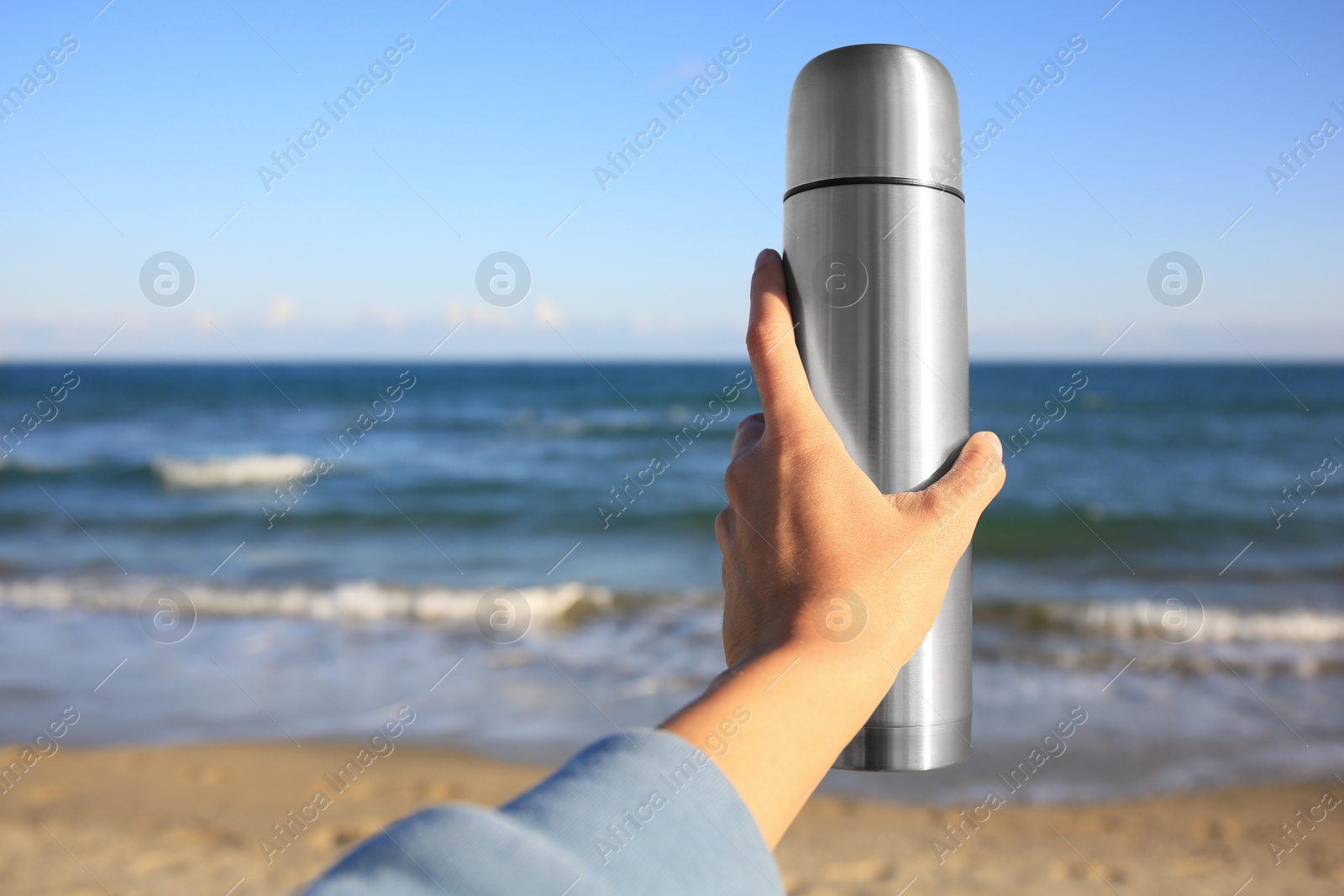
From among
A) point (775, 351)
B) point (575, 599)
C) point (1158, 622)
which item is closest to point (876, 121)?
point (775, 351)

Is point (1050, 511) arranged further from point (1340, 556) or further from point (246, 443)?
point (246, 443)

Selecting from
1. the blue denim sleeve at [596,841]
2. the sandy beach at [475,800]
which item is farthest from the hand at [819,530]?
the sandy beach at [475,800]

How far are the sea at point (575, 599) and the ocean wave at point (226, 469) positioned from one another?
0.19 ft

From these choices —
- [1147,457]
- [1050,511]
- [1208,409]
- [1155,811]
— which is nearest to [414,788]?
[1155,811]

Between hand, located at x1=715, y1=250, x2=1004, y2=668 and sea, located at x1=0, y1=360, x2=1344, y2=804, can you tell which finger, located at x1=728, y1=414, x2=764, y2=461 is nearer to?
hand, located at x1=715, y1=250, x2=1004, y2=668

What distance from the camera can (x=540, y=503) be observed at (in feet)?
32.2

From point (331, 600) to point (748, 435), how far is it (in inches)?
231

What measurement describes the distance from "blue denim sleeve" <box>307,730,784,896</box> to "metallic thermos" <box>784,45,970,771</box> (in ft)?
0.69

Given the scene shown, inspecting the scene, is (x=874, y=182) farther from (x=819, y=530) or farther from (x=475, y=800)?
(x=475, y=800)

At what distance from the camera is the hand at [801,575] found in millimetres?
431

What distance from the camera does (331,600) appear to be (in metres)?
5.89

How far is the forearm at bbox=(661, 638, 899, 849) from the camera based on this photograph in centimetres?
41

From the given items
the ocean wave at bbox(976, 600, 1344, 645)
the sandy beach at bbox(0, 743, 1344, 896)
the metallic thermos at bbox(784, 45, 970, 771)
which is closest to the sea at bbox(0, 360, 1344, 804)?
the ocean wave at bbox(976, 600, 1344, 645)

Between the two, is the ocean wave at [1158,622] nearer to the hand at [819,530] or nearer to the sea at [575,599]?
the sea at [575,599]
